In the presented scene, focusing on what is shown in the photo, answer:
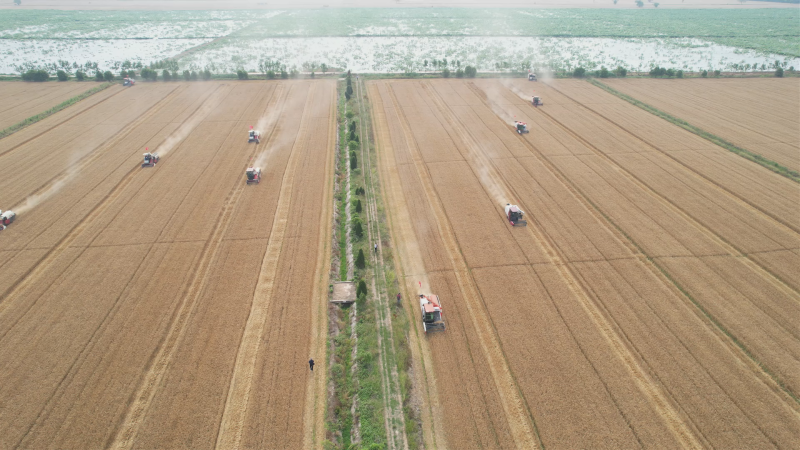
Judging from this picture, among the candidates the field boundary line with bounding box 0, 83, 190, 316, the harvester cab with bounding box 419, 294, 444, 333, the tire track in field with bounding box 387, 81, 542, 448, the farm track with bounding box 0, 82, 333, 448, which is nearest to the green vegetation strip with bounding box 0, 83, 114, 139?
the field boundary line with bounding box 0, 83, 190, 316

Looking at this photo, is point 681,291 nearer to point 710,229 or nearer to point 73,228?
point 710,229

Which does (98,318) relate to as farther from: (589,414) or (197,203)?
(589,414)

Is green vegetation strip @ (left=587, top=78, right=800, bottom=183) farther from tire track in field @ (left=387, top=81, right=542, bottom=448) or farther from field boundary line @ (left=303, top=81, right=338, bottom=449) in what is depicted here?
field boundary line @ (left=303, top=81, right=338, bottom=449)

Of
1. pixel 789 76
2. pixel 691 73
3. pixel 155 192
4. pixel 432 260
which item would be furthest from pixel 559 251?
pixel 789 76

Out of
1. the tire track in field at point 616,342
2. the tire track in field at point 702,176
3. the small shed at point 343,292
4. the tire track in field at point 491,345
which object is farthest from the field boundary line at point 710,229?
the small shed at point 343,292

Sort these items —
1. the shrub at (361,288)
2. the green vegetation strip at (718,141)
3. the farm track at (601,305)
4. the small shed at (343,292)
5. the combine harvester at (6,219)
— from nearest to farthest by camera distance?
the farm track at (601,305)
the shrub at (361,288)
the small shed at (343,292)
the combine harvester at (6,219)
the green vegetation strip at (718,141)

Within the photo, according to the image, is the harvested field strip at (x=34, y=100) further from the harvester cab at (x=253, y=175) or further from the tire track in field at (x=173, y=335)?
the tire track in field at (x=173, y=335)
